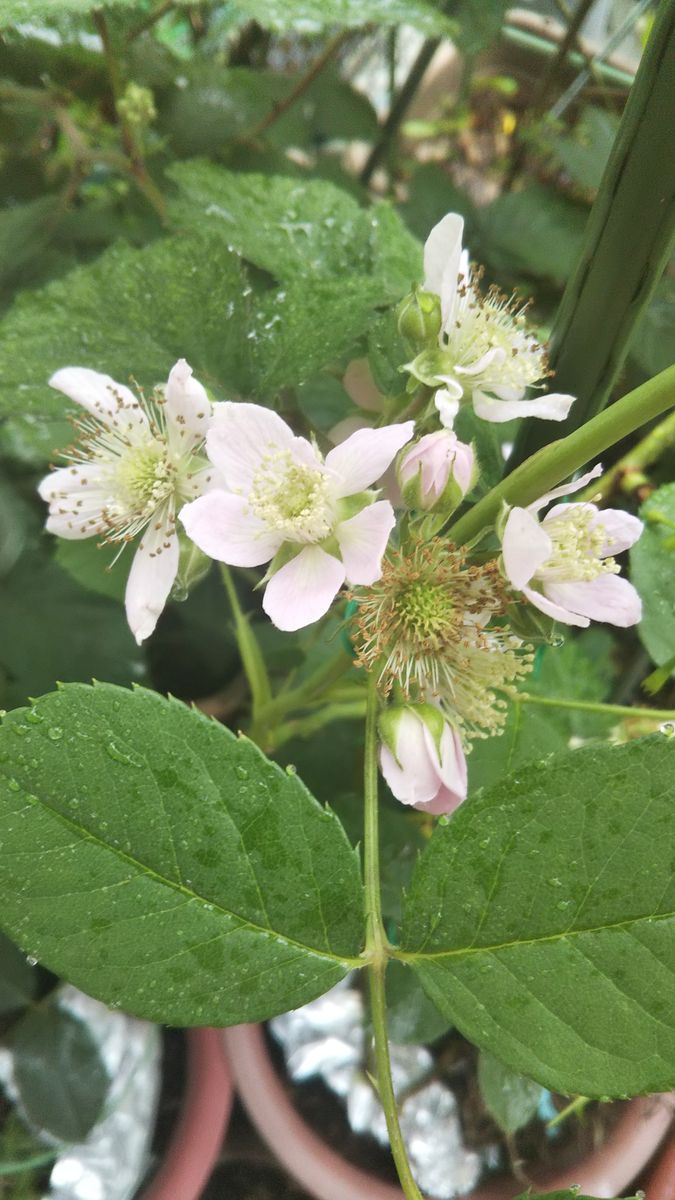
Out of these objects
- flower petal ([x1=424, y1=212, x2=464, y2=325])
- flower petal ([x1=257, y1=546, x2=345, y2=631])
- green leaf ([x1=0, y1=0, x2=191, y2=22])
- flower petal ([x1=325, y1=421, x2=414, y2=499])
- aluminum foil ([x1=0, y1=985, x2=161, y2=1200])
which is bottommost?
aluminum foil ([x1=0, y1=985, x2=161, y2=1200])

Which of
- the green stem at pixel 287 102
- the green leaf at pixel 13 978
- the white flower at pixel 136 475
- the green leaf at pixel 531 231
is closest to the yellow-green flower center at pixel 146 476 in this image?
the white flower at pixel 136 475

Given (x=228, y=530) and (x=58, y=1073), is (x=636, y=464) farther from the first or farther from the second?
(x=58, y=1073)

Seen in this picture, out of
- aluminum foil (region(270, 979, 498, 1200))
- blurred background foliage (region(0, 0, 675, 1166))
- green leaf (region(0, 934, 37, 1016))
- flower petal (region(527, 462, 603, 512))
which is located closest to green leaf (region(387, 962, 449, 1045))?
blurred background foliage (region(0, 0, 675, 1166))

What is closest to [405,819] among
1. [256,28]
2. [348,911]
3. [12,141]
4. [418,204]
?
[348,911]

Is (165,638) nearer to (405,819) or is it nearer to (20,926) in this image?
(405,819)

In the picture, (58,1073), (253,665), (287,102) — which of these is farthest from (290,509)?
(287,102)

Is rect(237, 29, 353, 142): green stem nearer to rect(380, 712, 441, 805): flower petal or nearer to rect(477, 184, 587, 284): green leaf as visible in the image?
rect(477, 184, 587, 284): green leaf

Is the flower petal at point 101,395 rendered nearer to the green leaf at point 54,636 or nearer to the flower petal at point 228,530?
the flower petal at point 228,530
